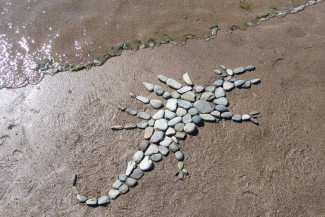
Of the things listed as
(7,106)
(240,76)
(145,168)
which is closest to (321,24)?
(240,76)

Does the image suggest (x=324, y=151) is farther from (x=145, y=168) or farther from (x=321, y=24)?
(x=321, y=24)

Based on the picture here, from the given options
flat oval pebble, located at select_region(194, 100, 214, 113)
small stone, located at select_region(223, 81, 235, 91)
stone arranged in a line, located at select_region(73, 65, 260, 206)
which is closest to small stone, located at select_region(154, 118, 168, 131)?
stone arranged in a line, located at select_region(73, 65, 260, 206)

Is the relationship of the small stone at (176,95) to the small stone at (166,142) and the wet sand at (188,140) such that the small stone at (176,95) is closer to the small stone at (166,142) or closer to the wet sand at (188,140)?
the wet sand at (188,140)

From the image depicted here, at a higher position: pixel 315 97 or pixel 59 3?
pixel 59 3

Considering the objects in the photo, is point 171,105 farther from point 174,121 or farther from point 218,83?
point 218,83

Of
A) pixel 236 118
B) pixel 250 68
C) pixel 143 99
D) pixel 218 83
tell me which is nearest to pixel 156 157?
pixel 143 99
